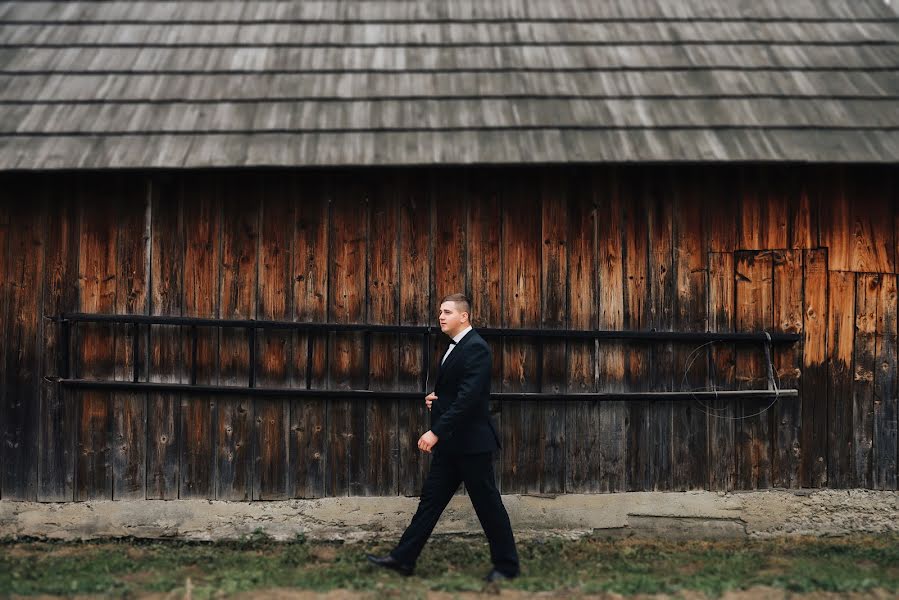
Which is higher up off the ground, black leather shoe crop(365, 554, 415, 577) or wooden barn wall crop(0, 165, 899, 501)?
wooden barn wall crop(0, 165, 899, 501)

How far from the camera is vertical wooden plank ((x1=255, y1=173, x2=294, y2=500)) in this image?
6535 mm

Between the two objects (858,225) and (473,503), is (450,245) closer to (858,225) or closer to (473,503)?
(473,503)

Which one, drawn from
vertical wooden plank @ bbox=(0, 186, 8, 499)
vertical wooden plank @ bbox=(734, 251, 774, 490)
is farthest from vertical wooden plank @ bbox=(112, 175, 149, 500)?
vertical wooden plank @ bbox=(734, 251, 774, 490)

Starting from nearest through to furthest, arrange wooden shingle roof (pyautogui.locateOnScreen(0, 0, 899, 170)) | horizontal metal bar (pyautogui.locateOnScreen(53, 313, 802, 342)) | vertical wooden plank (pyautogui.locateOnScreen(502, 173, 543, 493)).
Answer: wooden shingle roof (pyautogui.locateOnScreen(0, 0, 899, 170)) → horizontal metal bar (pyautogui.locateOnScreen(53, 313, 802, 342)) → vertical wooden plank (pyautogui.locateOnScreen(502, 173, 543, 493))

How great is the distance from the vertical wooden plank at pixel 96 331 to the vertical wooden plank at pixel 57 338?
0.07m

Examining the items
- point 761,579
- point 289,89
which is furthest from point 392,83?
point 761,579

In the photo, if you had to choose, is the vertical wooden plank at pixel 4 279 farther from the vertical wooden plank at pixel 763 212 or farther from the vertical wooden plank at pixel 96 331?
the vertical wooden plank at pixel 763 212

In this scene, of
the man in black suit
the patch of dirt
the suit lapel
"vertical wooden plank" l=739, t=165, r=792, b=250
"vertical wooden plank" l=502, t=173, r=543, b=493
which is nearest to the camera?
the man in black suit

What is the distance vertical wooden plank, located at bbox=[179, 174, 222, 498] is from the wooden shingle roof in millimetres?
499

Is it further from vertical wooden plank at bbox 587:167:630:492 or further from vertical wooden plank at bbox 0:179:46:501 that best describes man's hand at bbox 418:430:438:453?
vertical wooden plank at bbox 0:179:46:501

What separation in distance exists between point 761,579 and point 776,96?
140 inches

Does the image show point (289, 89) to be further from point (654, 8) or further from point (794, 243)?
point (794, 243)

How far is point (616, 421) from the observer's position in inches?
262

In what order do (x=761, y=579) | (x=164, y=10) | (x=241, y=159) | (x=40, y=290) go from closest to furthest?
(x=761, y=579) < (x=241, y=159) < (x=40, y=290) < (x=164, y=10)
